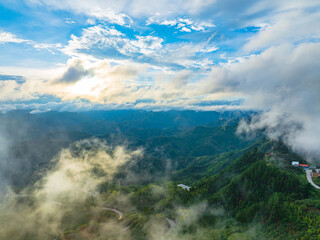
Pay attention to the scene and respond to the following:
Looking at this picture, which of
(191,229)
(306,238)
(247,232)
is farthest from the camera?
(191,229)

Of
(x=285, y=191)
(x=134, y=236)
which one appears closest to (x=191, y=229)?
(x=134, y=236)

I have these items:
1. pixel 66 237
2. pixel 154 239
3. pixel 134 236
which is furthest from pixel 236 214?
pixel 66 237

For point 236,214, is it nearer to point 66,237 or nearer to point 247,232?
point 247,232

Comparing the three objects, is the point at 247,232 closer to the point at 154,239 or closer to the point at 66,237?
the point at 154,239

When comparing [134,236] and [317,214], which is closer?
[317,214]

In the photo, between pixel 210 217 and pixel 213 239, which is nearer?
pixel 213 239

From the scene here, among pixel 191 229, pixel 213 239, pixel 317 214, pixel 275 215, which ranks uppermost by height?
pixel 317 214

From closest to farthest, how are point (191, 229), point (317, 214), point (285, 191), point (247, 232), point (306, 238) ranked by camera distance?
point (306, 238) → point (317, 214) → point (247, 232) → point (285, 191) → point (191, 229)

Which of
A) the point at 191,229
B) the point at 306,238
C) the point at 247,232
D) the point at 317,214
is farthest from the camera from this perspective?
the point at 191,229

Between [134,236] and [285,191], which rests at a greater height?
[285,191]
